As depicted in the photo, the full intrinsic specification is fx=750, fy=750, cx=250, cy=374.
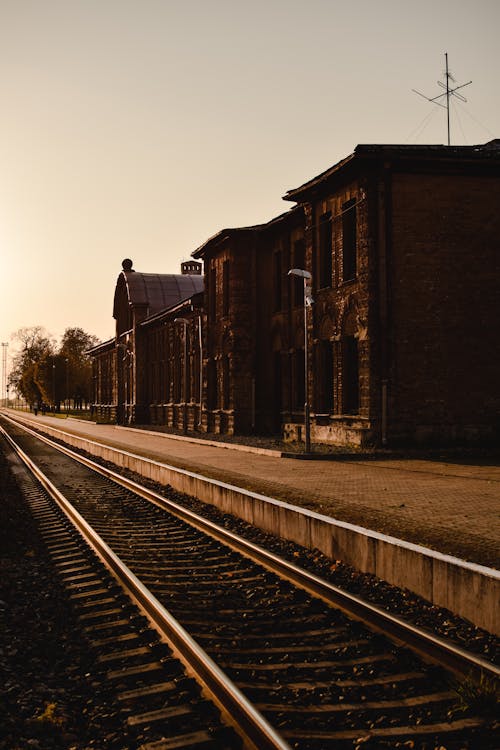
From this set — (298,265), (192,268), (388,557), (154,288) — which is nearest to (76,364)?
(192,268)

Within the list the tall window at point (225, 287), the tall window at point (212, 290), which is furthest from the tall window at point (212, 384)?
the tall window at point (225, 287)

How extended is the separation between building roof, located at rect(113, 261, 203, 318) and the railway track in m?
48.6

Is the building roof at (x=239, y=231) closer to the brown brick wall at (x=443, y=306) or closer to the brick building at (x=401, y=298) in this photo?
the brick building at (x=401, y=298)

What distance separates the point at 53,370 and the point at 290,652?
90531 mm

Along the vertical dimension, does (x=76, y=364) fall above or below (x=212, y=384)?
above

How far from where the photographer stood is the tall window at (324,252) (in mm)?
26062

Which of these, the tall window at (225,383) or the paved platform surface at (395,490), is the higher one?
the tall window at (225,383)

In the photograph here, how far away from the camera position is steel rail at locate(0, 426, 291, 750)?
3.81 m

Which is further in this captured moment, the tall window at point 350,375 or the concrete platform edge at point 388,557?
the tall window at point 350,375

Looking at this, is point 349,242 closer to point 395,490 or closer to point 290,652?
point 395,490

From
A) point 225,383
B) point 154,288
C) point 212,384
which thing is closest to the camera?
point 225,383

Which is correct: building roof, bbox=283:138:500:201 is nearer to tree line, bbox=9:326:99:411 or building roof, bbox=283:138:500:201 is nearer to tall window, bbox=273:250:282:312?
tall window, bbox=273:250:282:312

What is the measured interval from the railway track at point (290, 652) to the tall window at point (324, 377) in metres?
16.4

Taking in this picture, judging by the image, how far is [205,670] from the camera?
4.73 m
